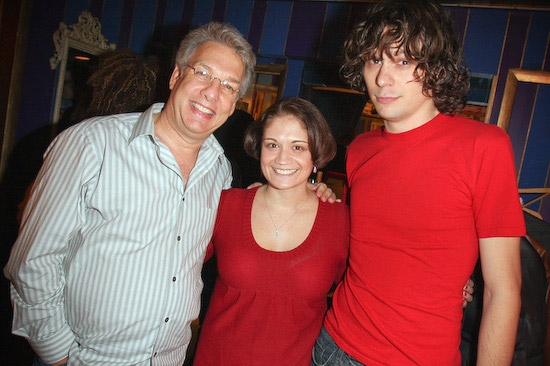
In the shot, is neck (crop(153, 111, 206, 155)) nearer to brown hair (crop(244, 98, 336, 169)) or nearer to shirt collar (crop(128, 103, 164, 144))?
shirt collar (crop(128, 103, 164, 144))

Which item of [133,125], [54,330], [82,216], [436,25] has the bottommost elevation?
[54,330]

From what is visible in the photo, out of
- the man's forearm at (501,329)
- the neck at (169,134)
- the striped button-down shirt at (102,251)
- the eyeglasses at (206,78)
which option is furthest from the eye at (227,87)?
the man's forearm at (501,329)

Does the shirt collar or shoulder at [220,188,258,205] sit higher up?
the shirt collar

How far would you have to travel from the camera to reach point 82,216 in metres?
1.27

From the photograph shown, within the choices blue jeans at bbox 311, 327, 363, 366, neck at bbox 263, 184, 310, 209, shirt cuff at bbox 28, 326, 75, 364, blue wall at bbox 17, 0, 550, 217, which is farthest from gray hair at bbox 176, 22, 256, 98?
blue wall at bbox 17, 0, 550, 217

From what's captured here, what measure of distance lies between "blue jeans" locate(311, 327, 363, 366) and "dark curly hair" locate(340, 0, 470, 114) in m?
1.10

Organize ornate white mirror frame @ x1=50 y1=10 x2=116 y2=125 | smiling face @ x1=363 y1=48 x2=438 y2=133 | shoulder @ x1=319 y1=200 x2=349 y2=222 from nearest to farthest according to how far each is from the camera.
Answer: smiling face @ x1=363 y1=48 x2=438 y2=133 → shoulder @ x1=319 y1=200 x2=349 y2=222 → ornate white mirror frame @ x1=50 y1=10 x2=116 y2=125

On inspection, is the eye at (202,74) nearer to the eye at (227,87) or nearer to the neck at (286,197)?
the eye at (227,87)

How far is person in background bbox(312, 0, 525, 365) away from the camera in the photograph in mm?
1132

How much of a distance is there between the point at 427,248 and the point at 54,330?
1.44 metres

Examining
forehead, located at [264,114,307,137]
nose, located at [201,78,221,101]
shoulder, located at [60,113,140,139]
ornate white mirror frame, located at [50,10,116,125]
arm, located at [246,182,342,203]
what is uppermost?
ornate white mirror frame, located at [50,10,116,125]

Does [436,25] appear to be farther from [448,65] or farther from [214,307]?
[214,307]

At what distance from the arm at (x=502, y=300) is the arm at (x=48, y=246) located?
148cm

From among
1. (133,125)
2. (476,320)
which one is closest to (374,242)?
(476,320)
